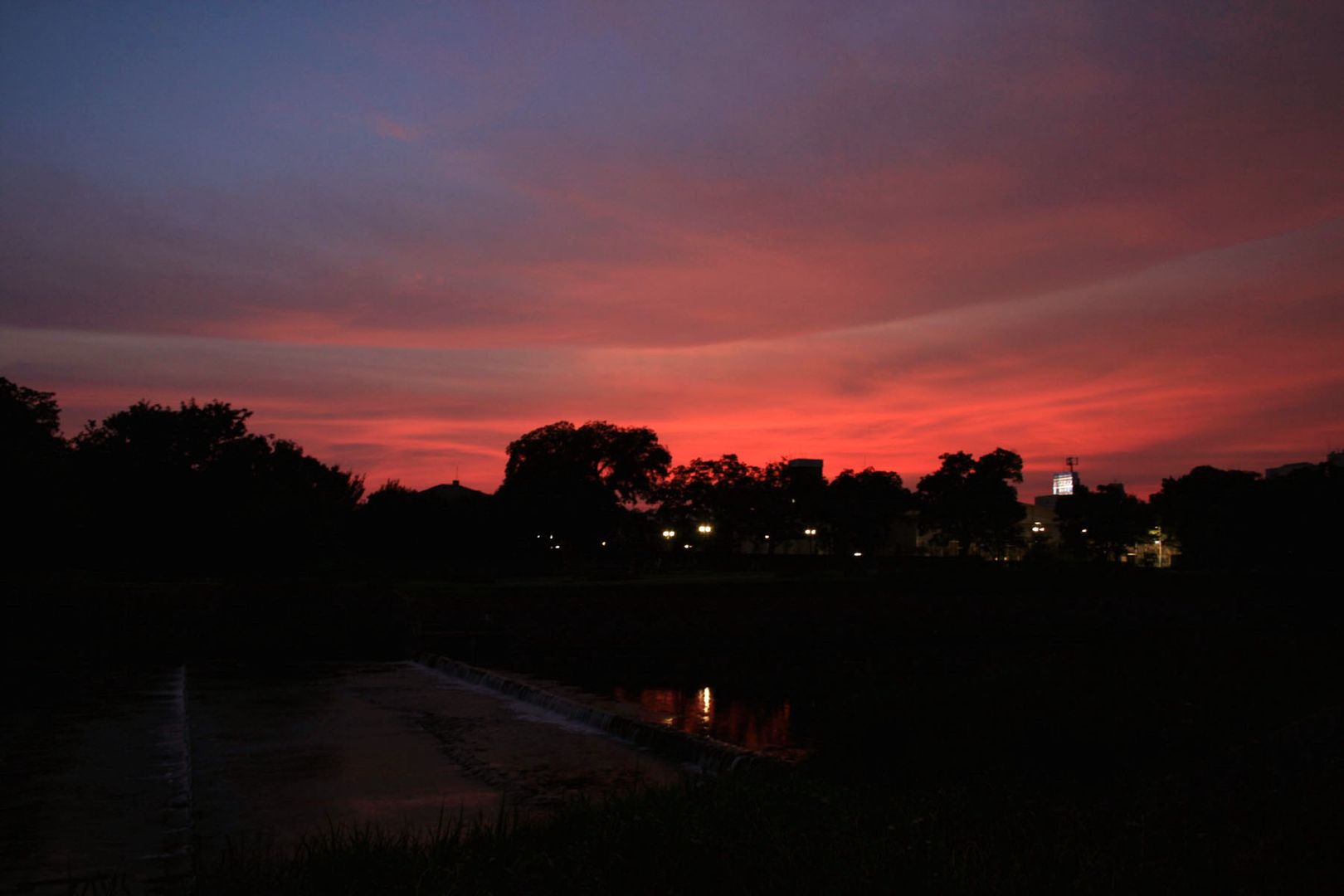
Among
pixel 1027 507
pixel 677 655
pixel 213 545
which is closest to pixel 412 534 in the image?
pixel 213 545

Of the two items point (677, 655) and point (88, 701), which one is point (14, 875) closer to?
point (88, 701)

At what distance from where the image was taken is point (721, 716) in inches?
890

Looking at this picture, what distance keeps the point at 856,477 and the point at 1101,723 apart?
126958 mm

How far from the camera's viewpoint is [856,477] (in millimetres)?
139750

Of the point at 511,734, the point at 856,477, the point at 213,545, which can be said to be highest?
the point at 856,477

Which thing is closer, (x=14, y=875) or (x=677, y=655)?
(x=14, y=875)

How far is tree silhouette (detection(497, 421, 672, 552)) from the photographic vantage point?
100m

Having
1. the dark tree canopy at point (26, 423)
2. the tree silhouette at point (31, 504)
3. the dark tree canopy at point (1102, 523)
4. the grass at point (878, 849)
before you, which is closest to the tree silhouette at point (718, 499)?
the dark tree canopy at point (1102, 523)

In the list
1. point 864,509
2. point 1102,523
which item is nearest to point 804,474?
point 864,509

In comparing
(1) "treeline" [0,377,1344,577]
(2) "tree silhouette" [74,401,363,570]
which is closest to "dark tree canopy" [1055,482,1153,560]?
(1) "treeline" [0,377,1344,577]

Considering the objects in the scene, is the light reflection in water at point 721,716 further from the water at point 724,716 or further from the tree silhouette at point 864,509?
the tree silhouette at point 864,509

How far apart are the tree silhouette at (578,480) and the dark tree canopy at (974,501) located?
110ft

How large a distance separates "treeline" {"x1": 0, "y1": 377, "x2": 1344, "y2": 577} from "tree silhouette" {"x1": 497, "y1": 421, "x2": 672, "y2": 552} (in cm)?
24

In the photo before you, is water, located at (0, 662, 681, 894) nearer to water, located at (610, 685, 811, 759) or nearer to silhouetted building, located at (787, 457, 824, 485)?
water, located at (610, 685, 811, 759)
